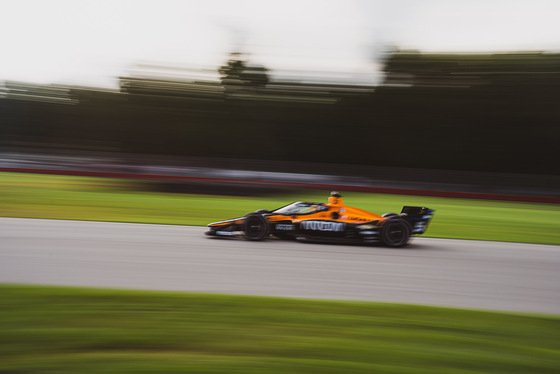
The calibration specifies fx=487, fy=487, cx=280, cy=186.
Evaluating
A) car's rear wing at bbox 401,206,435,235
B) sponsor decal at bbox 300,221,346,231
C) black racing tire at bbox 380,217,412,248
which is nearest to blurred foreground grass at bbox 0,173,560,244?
car's rear wing at bbox 401,206,435,235

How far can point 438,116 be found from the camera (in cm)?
3123

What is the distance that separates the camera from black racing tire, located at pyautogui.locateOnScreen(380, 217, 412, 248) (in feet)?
27.3

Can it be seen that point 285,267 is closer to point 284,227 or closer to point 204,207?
point 284,227

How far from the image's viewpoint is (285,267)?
20.7ft

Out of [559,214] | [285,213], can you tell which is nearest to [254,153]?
[559,214]

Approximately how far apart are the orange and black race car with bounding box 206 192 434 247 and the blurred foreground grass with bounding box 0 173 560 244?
3149 millimetres

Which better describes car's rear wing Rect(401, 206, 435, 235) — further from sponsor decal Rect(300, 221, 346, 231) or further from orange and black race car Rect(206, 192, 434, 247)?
sponsor decal Rect(300, 221, 346, 231)

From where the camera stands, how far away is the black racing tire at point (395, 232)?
8.31 metres

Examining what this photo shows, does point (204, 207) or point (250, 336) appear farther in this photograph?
point (204, 207)

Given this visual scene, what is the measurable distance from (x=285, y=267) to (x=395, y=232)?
2824 mm

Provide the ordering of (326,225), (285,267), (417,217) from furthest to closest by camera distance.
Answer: (417,217) → (326,225) → (285,267)

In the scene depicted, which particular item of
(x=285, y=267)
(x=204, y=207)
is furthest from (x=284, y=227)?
(x=204, y=207)

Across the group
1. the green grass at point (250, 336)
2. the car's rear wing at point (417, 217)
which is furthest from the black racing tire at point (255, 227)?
the green grass at point (250, 336)

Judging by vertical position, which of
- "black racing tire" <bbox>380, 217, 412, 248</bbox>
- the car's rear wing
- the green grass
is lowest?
the green grass
